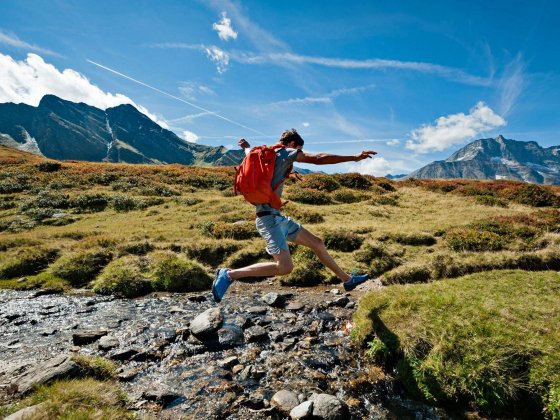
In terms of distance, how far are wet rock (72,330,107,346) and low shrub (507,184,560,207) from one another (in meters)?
36.0

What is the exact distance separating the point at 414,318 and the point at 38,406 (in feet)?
22.3

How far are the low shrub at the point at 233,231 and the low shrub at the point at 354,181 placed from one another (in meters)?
21.6

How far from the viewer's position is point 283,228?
7320 mm

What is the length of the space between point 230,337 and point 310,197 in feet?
76.2

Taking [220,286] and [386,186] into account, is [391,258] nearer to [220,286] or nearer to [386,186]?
[220,286]

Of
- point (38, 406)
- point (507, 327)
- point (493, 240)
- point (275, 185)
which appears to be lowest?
point (38, 406)

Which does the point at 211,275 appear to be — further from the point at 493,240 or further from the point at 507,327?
the point at 493,240

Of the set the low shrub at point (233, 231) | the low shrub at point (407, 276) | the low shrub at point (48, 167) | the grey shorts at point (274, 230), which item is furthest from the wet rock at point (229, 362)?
the low shrub at point (48, 167)

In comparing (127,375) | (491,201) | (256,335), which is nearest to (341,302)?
(256,335)

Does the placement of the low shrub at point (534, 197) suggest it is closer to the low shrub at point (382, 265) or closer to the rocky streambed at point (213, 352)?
the low shrub at point (382, 265)

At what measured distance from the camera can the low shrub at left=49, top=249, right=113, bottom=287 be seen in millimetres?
13828

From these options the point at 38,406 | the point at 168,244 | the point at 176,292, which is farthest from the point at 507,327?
the point at 168,244

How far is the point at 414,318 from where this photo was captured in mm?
7398

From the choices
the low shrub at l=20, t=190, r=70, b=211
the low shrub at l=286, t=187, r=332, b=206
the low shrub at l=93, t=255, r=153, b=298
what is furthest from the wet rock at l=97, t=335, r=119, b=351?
the low shrub at l=20, t=190, r=70, b=211
